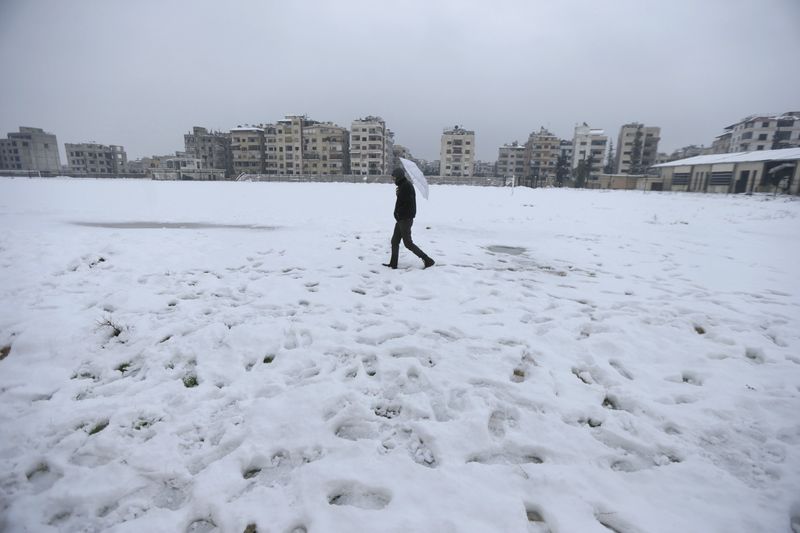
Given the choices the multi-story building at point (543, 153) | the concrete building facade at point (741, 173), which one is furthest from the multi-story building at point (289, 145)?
the concrete building facade at point (741, 173)

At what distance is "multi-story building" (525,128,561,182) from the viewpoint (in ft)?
331

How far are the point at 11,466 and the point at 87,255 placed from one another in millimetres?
6141

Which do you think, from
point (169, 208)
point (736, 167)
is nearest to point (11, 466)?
point (169, 208)

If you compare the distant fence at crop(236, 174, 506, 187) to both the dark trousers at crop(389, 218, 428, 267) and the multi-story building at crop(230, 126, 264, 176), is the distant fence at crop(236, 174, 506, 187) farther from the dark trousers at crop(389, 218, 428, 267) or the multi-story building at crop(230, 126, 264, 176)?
the dark trousers at crop(389, 218, 428, 267)

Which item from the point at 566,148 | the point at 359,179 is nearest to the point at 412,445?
the point at 359,179

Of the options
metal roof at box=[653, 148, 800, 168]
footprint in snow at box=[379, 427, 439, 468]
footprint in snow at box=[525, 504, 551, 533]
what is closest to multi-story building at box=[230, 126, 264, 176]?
metal roof at box=[653, 148, 800, 168]

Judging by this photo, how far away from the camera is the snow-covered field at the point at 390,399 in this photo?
238cm

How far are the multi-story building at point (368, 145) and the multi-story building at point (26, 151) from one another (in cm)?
8674

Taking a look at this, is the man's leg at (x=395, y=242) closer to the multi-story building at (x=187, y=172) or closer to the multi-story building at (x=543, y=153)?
the multi-story building at (x=187, y=172)

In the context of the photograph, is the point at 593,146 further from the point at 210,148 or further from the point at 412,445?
the point at 412,445

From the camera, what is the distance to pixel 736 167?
43875mm

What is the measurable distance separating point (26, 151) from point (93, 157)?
142 metres

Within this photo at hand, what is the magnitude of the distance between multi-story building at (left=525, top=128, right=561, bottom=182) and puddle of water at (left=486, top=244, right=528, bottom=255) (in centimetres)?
9753

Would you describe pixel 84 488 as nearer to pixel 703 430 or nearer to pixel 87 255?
pixel 703 430
